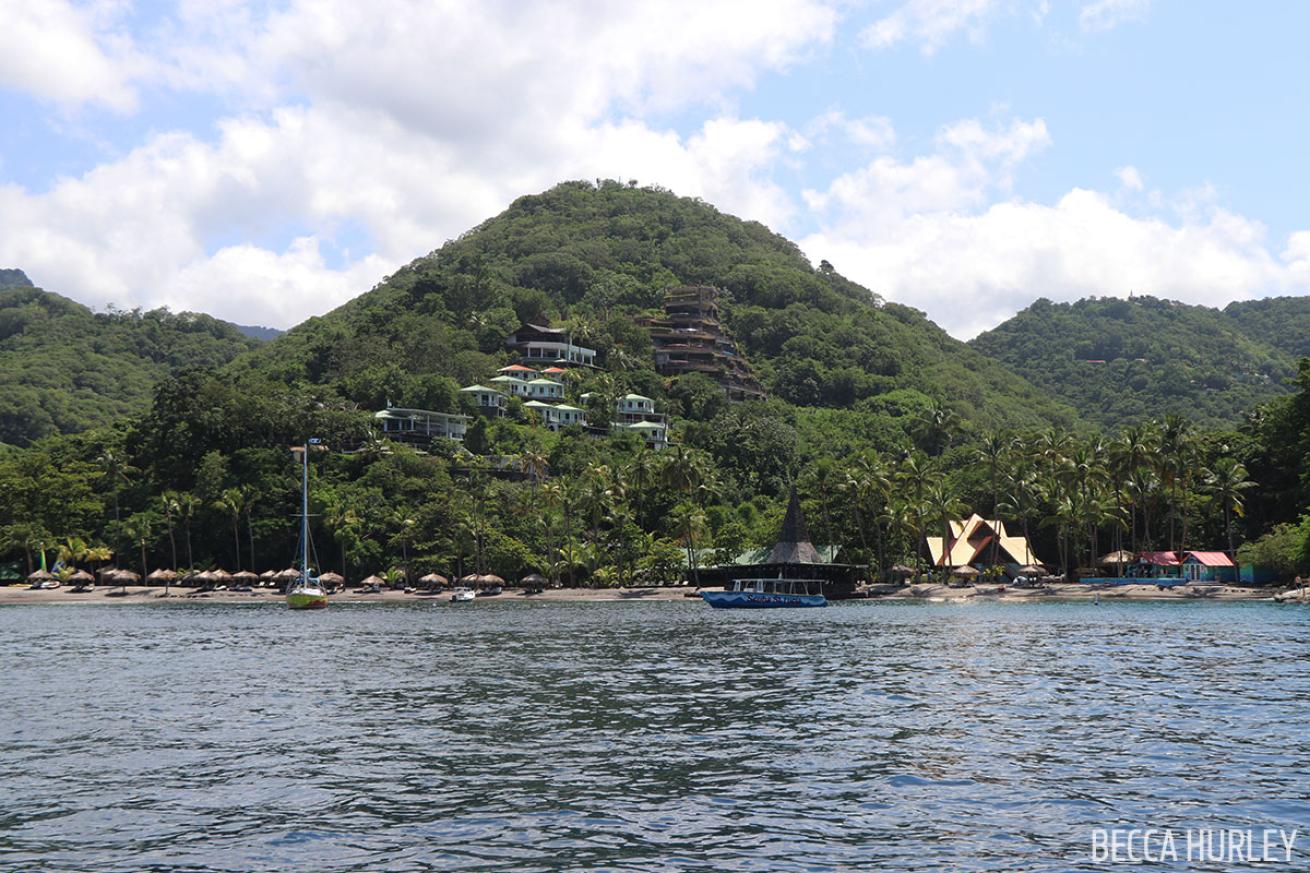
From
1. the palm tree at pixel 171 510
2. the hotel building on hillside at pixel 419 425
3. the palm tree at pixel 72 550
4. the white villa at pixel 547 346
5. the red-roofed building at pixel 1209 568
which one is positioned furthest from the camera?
the white villa at pixel 547 346

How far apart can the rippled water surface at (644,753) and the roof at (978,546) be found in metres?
66.3

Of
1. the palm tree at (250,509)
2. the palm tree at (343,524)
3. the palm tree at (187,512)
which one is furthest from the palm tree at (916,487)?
the palm tree at (187,512)

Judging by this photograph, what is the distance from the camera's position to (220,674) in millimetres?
47250

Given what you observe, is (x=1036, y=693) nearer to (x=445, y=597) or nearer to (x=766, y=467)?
(x=445, y=597)

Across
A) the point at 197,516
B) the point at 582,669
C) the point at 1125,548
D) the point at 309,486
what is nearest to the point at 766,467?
the point at 1125,548

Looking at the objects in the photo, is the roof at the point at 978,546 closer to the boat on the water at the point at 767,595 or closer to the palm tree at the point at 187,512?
the boat on the water at the point at 767,595

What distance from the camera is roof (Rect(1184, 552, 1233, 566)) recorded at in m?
107

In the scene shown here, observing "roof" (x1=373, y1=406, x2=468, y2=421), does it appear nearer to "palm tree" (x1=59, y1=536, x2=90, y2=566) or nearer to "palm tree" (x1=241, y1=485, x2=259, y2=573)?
"palm tree" (x1=241, y1=485, x2=259, y2=573)

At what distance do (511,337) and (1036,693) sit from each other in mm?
163410

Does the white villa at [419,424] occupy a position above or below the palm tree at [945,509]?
above

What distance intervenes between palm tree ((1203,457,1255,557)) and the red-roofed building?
2510 mm

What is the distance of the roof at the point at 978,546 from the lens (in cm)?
12450

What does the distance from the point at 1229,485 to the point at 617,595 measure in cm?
5903

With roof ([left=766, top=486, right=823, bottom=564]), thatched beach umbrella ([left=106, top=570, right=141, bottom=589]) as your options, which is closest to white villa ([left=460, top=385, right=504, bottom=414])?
thatched beach umbrella ([left=106, top=570, right=141, bottom=589])
